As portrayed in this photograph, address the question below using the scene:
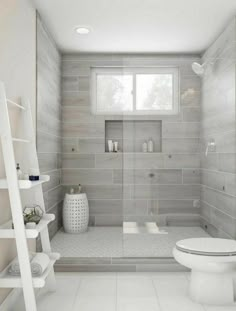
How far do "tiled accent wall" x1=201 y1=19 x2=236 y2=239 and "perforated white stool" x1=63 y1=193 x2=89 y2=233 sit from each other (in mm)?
1571

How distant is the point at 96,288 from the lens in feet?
9.34

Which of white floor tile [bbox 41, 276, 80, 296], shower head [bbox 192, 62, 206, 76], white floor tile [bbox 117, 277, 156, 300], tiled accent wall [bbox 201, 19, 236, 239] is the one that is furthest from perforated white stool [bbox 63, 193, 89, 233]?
shower head [bbox 192, 62, 206, 76]

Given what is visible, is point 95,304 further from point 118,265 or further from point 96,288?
point 118,265

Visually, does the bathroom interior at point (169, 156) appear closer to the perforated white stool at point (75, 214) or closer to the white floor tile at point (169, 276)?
the white floor tile at point (169, 276)

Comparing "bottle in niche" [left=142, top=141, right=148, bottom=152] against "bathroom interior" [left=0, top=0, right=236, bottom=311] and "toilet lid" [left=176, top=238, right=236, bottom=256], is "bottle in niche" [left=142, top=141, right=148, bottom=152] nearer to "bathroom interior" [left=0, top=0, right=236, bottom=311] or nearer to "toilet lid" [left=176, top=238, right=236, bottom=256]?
"bathroom interior" [left=0, top=0, right=236, bottom=311]

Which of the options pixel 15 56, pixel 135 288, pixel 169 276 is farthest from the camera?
pixel 169 276

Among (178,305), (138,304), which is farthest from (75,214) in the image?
(178,305)

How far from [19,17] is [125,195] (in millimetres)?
1928

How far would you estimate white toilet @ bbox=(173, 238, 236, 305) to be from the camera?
241cm

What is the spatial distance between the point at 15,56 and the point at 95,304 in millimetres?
1959

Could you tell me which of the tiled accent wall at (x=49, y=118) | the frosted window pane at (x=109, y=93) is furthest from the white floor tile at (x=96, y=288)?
the frosted window pane at (x=109, y=93)

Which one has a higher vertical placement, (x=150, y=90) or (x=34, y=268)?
(x=150, y=90)

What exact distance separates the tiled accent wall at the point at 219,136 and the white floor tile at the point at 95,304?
53.0 inches

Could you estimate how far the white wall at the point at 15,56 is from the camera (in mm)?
2371
